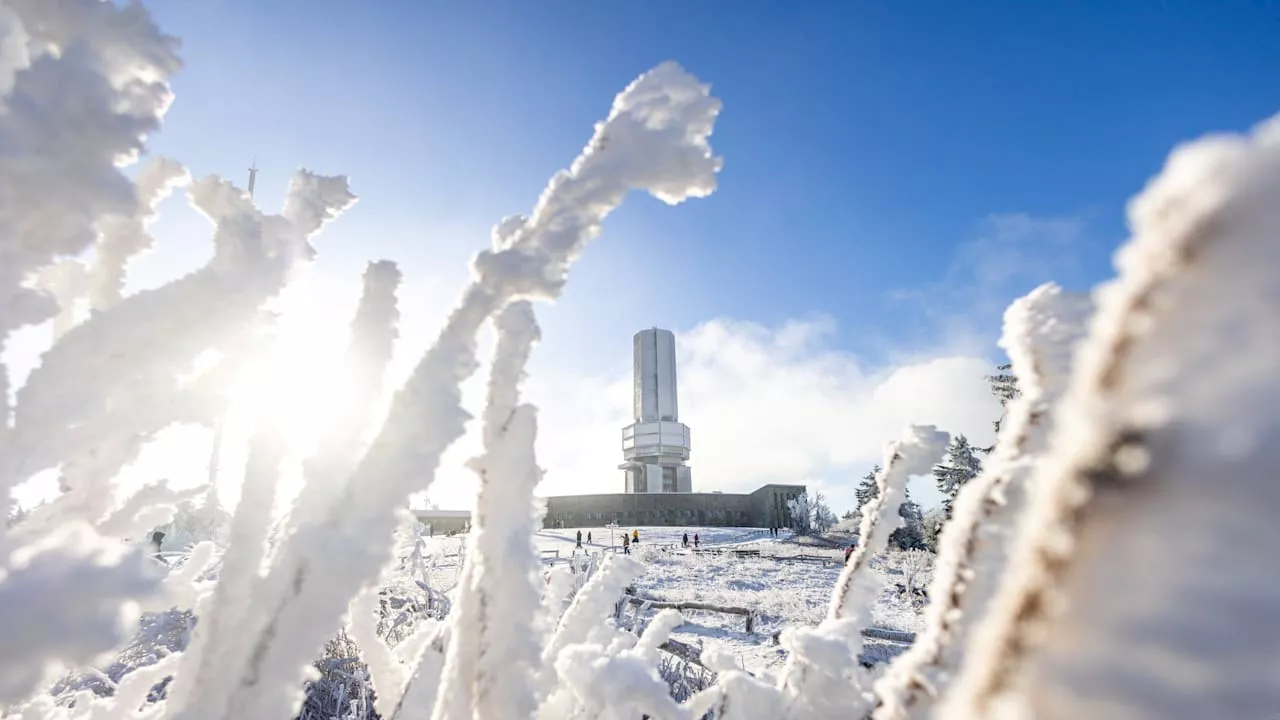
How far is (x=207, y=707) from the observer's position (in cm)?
74

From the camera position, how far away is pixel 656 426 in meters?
45.2

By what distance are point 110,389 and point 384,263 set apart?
0.37m

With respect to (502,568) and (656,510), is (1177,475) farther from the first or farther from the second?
(656,510)

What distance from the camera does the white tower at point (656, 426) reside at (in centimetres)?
4538

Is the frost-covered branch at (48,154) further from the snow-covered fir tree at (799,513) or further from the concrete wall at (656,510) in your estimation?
the snow-covered fir tree at (799,513)

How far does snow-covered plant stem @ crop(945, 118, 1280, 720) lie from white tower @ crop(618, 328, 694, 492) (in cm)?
4511

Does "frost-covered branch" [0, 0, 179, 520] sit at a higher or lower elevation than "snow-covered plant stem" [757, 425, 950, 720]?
higher

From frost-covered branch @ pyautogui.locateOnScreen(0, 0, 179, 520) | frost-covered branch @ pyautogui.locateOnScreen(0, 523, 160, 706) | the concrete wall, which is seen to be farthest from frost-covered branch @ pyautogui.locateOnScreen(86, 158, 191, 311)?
the concrete wall

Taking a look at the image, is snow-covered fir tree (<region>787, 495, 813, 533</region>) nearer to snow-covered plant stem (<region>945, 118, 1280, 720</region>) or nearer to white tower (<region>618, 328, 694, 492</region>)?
white tower (<region>618, 328, 694, 492</region>)

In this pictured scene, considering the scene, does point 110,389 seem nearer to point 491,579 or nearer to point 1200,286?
point 491,579

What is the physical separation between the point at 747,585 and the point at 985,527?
19.6 meters

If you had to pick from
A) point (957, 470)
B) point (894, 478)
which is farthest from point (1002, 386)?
point (894, 478)

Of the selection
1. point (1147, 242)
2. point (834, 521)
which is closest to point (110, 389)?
point (1147, 242)

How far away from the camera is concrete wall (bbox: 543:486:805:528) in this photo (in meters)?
44.2
